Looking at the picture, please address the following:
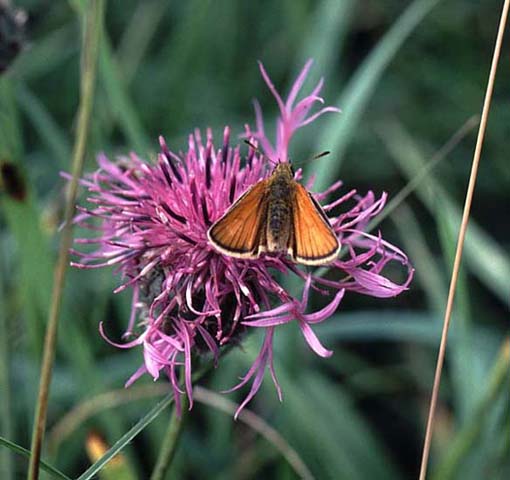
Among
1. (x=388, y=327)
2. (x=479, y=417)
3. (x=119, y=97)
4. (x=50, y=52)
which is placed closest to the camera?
(x=479, y=417)

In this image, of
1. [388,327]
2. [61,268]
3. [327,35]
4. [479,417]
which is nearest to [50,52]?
[327,35]

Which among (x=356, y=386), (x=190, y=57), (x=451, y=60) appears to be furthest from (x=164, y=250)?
(x=451, y=60)

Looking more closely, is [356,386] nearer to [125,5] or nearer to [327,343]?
[327,343]

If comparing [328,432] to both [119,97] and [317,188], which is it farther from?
[119,97]

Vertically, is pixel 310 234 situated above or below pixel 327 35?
below

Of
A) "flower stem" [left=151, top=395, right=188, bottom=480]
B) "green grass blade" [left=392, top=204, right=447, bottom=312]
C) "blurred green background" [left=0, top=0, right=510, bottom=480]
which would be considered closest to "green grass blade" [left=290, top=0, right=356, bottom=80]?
"blurred green background" [left=0, top=0, right=510, bottom=480]

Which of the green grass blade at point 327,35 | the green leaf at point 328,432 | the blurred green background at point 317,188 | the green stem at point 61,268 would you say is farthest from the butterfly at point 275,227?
the green grass blade at point 327,35
